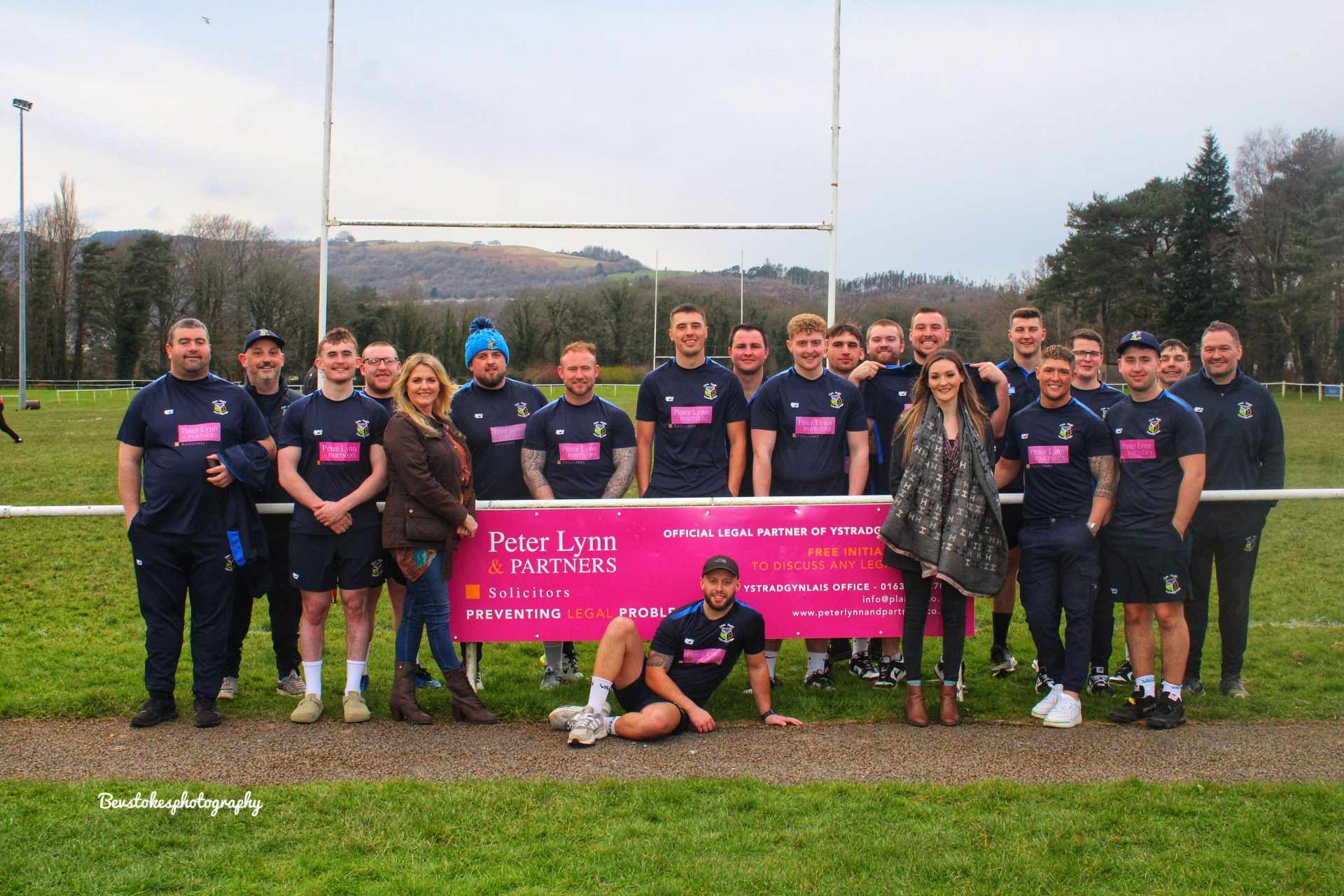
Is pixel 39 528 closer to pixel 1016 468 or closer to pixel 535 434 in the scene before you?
pixel 535 434

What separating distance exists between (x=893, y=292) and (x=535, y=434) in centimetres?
1449

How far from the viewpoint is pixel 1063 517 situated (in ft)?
18.7

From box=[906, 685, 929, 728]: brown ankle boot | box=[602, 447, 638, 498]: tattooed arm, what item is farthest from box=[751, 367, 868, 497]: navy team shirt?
box=[906, 685, 929, 728]: brown ankle boot

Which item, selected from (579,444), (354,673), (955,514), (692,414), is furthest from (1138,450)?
(354,673)

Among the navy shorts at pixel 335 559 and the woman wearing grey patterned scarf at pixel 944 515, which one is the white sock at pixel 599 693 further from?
the woman wearing grey patterned scarf at pixel 944 515

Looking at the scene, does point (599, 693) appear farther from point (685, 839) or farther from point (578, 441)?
point (578, 441)

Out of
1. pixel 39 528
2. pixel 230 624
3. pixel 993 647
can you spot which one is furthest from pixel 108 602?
pixel 993 647

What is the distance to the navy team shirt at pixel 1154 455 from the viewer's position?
552cm

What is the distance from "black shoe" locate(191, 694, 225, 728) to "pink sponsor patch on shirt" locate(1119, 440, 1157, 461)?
16.2 ft

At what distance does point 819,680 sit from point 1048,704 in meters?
1.30

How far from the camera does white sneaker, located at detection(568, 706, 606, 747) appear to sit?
519 centimetres

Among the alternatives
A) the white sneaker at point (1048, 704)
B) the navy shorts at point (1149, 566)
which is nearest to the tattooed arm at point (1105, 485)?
the navy shorts at point (1149, 566)

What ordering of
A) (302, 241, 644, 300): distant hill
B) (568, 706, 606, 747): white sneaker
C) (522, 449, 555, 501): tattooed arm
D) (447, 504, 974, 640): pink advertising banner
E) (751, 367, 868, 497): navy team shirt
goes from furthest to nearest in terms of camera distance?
(302, 241, 644, 300): distant hill, (522, 449, 555, 501): tattooed arm, (751, 367, 868, 497): navy team shirt, (447, 504, 974, 640): pink advertising banner, (568, 706, 606, 747): white sneaker

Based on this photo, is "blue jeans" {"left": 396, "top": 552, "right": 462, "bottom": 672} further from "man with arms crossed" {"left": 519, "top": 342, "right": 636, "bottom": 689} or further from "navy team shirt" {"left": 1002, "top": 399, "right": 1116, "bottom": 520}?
"navy team shirt" {"left": 1002, "top": 399, "right": 1116, "bottom": 520}
